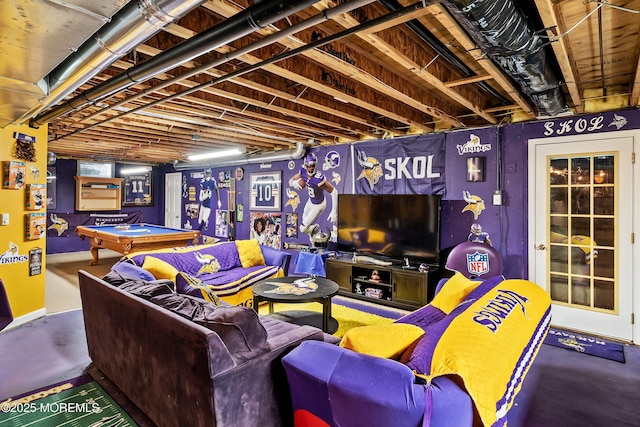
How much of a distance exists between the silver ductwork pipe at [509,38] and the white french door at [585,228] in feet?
4.66

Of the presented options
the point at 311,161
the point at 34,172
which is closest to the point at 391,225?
the point at 311,161

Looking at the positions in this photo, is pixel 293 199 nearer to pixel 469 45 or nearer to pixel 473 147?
pixel 473 147

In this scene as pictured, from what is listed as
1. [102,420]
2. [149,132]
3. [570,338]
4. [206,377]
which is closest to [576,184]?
[570,338]

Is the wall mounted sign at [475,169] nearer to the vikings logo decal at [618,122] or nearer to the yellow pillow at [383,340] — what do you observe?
the vikings logo decal at [618,122]

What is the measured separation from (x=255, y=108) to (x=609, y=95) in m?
3.96

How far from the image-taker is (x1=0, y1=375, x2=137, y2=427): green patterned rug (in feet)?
7.80

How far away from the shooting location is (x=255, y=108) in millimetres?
4402

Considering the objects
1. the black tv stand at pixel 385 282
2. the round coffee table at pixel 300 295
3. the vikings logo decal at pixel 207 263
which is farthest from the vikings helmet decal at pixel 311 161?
the round coffee table at pixel 300 295

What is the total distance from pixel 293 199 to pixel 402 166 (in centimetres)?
252

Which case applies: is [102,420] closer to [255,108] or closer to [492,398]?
[492,398]

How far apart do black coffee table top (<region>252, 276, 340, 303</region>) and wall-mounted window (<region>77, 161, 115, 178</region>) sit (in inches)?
331

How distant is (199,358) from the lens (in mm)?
1816

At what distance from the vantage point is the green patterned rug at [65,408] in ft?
7.80

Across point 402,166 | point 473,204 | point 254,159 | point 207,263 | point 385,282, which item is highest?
point 254,159
